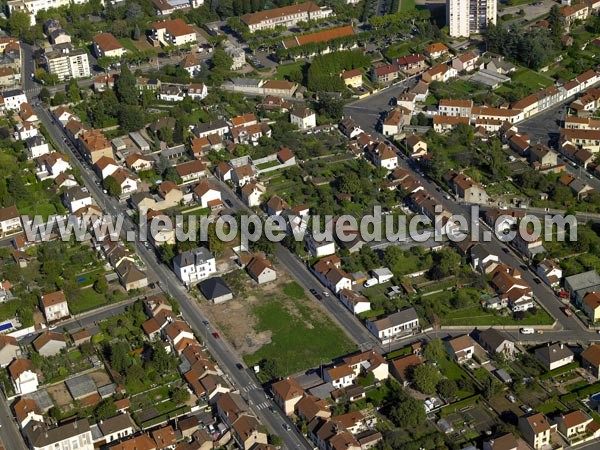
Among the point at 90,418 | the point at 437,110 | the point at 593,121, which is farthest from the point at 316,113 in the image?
the point at 90,418

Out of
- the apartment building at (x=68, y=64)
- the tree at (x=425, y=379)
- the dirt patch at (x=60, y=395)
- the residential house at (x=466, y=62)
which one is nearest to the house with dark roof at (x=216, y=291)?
the dirt patch at (x=60, y=395)

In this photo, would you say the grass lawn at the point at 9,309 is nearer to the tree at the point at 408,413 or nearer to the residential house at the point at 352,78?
the tree at the point at 408,413

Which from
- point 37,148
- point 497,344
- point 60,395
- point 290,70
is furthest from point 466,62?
point 60,395

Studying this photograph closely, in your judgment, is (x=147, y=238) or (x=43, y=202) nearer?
(x=147, y=238)

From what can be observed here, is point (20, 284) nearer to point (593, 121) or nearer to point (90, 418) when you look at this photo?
point (90, 418)

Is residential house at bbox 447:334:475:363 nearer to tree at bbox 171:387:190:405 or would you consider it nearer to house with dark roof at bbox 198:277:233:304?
house with dark roof at bbox 198:277:233:304

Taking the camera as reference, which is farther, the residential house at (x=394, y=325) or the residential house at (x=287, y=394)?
the residential house at (x=394, y=325)

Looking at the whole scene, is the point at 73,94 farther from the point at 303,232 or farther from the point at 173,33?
the point at 303,232

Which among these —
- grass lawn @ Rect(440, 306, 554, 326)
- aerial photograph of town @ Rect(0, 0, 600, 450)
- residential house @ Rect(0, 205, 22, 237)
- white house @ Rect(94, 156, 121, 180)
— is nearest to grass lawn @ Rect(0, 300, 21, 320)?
aerial photograph of town @ Rect(0, 0, 600, 450)

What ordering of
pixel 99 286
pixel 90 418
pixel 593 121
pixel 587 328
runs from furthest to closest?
pixel 593 121
pixel 99 286
pixel 587 328
pixel 90 418
